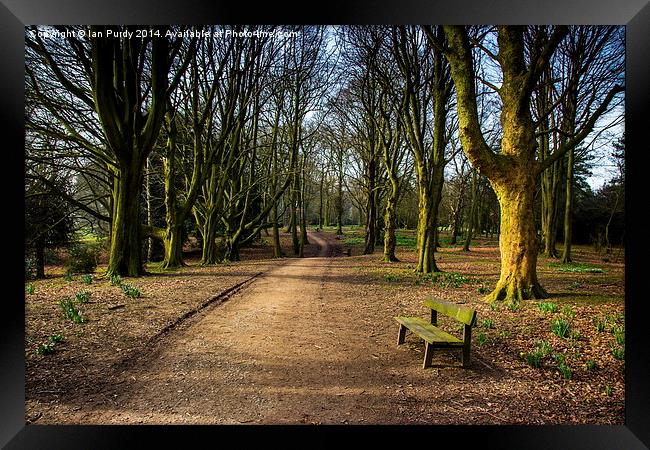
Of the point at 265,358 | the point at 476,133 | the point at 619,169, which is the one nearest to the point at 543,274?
the point at 476,133

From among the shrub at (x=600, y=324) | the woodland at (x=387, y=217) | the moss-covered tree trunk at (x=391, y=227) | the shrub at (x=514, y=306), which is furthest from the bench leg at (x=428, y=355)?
the moss-covered tree trunk at (x=391, y=227)

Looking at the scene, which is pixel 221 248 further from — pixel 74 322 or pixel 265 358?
pixel 265 358

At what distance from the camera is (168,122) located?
11.9m

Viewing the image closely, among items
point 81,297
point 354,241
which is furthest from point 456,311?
point 354,241

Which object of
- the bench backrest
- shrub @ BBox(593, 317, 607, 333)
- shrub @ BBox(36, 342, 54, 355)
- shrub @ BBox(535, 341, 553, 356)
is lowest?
shrub @ BBox(535, 341, 553, 356)

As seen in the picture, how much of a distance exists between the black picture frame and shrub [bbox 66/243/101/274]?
6.49 metres

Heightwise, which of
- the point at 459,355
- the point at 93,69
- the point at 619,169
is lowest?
the point at 459,355

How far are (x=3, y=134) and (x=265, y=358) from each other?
3.14 meters

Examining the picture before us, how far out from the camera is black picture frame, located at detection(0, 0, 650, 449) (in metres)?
2.88

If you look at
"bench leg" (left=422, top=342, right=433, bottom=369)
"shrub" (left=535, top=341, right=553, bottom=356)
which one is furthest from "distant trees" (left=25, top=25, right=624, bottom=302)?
"bench leg" (left=422, top=342, right=433, bottom=369)

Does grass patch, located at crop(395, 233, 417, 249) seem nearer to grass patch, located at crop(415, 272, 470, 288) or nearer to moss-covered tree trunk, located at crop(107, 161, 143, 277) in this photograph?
grass patch, located at crop(415, 272, 470, 288)

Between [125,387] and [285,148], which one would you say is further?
[285,148]
